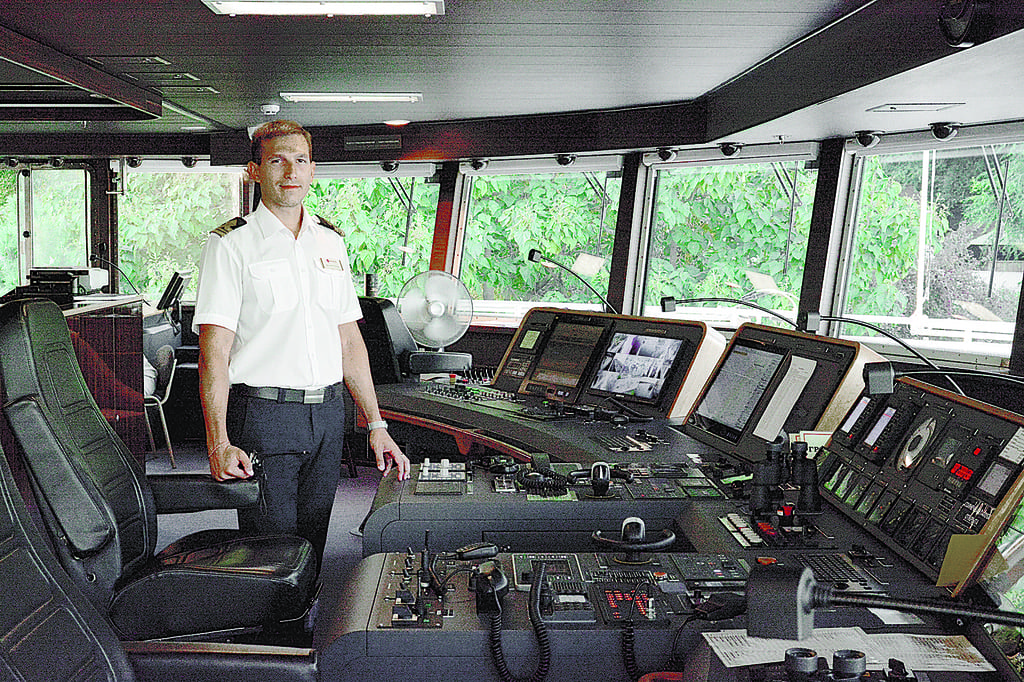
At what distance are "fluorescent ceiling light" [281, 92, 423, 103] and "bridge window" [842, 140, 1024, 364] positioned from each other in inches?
104

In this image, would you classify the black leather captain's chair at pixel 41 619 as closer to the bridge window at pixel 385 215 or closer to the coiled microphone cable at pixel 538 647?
the coiled microphone cable at pixel 538 647

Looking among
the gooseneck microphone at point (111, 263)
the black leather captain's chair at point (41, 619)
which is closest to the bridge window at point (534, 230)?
the gooseneck microphone at point (111, 263)

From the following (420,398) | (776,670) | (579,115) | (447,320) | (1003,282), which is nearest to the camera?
(776,670)

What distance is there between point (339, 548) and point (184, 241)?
459 cm

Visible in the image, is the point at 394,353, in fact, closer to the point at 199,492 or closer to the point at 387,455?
the point at 387,455

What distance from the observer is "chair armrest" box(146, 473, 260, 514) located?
2.41m

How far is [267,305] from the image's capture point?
2553mm

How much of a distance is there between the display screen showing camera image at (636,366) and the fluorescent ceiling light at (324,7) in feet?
4.95

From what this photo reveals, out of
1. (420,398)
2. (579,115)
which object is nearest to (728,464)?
(420,398)

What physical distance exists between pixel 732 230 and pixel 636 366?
2.36m

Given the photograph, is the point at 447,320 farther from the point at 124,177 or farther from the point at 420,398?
the point at 124,177

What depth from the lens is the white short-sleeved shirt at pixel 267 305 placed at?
8.24 feet

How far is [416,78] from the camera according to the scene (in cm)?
513

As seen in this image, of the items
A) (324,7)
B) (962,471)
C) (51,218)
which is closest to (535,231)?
(324,7)
